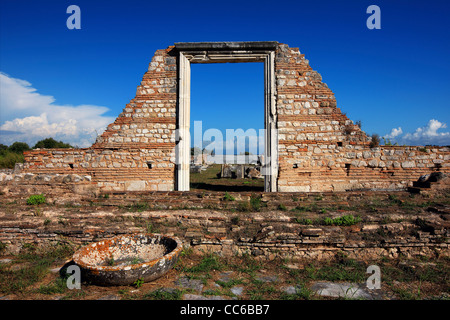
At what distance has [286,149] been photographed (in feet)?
28.2

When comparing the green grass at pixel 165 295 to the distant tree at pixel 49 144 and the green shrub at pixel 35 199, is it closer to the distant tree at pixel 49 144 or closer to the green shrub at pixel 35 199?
the green shrub at pixel 35 199

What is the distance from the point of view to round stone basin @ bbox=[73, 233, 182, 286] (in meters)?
3.07

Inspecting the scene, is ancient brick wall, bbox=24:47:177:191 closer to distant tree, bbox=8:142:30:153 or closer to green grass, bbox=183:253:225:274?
green grass, bbox=183:253:225:274

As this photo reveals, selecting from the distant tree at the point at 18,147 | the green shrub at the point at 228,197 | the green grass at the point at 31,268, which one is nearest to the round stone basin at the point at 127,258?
the green grass at the point at 31,268

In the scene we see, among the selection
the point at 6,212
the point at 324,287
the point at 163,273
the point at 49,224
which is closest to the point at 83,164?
the point at 6,212

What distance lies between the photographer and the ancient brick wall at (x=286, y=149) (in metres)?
8.40

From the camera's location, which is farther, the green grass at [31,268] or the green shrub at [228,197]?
the green shrub at [228,197]

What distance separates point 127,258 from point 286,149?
20.7 ft

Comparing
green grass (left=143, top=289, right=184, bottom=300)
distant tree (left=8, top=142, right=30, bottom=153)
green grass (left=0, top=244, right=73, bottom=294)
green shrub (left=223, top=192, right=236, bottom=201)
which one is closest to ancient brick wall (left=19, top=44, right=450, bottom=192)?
green shrub (left=223, top=192, right=236, bottom=201)

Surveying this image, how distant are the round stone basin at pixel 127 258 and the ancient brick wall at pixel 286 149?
15.7 feet

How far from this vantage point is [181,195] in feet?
20.6

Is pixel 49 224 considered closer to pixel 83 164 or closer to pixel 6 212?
pixel 6 212

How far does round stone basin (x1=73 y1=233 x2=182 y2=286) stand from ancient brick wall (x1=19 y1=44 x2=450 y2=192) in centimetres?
478

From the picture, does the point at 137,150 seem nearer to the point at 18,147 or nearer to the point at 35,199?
A: the point at 35,199
